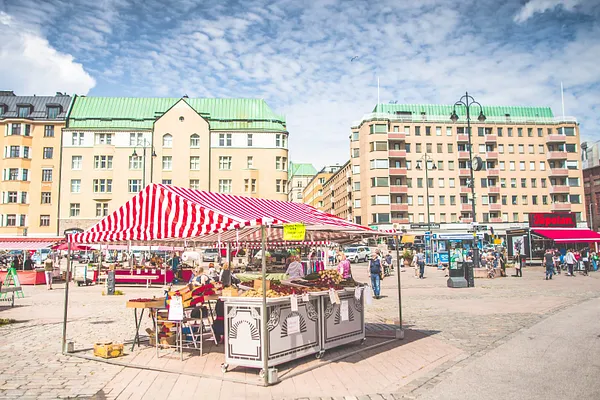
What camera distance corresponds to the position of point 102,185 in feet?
204

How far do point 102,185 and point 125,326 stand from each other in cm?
5249

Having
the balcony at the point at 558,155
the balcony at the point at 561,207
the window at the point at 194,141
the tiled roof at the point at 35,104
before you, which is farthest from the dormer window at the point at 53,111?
the balcony at the point at 561,207

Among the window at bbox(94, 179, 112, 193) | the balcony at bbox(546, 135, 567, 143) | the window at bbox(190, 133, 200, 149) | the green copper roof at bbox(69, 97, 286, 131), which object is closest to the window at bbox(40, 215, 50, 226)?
the window at bbox(94, 179, 112, 193)

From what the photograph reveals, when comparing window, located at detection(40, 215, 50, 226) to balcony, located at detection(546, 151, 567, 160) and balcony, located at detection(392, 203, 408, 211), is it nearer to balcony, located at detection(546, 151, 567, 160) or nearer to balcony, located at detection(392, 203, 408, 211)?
balcony, located at detection(392, 203, 408, 211)

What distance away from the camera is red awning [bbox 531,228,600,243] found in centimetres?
4315

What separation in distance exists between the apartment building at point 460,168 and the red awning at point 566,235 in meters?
30.9

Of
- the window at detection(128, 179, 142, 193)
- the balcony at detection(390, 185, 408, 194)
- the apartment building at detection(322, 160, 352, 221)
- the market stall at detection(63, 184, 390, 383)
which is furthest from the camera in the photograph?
the apartment building at detection(322, 160, 352, 221)

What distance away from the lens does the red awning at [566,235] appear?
142 ft

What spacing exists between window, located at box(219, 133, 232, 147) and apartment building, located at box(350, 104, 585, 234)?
24.1 metres

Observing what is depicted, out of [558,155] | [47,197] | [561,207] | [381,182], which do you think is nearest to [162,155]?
[47,197]

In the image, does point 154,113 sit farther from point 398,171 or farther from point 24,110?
point 398,171

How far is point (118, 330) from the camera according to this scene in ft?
43.0

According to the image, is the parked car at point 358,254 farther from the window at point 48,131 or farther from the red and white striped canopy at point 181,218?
the red and white striped canopy at point 181,218

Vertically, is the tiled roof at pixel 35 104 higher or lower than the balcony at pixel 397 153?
higher
